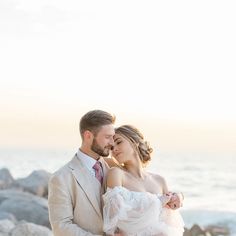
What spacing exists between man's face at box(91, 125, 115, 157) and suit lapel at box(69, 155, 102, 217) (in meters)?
0.15

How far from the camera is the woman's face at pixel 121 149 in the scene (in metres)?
4.04

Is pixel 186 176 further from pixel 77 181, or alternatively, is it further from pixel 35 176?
pixel 77 181

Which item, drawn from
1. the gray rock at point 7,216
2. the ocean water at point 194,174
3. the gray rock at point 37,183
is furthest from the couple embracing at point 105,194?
the ocean water at point 194,174

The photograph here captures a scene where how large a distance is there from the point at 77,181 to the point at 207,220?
13.0 meters

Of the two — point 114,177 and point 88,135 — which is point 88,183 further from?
point 88,135

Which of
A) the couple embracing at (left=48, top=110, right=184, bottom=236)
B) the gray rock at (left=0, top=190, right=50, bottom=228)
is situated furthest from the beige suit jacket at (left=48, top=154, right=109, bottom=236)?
the gray rock at (left=0, top=190, right=50, bottom=228)

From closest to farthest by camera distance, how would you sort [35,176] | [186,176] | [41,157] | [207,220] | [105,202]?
[105,202] < [35,176] < [207,220] < [186,176] < [41,157]

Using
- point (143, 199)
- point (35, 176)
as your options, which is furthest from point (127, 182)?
point (35, 176)

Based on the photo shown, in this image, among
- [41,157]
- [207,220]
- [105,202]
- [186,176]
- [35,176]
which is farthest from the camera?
[41,157]

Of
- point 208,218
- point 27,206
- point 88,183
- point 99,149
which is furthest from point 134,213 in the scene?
point 208,218

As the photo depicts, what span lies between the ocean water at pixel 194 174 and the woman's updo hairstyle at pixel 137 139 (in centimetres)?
1026

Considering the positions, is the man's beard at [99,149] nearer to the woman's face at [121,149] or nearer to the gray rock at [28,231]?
the woman's face at [121,149]

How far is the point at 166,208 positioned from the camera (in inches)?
162

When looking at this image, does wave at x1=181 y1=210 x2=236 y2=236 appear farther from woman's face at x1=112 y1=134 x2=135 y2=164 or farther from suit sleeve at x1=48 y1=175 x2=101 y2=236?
suit sleeve at x1=48 y1=175 x2=101 y2=236
